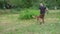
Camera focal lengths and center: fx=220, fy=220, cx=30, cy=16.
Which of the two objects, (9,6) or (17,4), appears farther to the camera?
(9,6)

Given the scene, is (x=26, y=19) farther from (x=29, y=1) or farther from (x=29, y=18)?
(x=29, y=1)

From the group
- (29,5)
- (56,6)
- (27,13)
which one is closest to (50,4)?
(56,6)

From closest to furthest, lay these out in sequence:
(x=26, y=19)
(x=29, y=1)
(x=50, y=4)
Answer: (x=26, y=19)
(x=29, y=1)
(x=50, y=4)

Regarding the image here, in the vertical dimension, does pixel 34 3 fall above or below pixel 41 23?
below

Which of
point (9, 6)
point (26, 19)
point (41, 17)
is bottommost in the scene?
point (9, 6)

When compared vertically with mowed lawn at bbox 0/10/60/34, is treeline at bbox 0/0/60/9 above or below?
below

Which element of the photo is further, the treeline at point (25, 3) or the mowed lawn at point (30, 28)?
the treeline at point (25, 3)

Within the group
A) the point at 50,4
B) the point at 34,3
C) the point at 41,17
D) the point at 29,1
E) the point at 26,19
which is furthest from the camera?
the point at 50,4

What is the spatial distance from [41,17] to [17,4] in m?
17.5

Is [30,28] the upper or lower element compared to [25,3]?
upper

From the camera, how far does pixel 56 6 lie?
110ft

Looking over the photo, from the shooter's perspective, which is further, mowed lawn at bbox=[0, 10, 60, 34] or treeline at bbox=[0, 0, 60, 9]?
treeline at bbox=[0, 0, 60, 9]

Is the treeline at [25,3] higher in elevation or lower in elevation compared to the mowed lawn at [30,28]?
lower

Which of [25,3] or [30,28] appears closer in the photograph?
[30,28]
